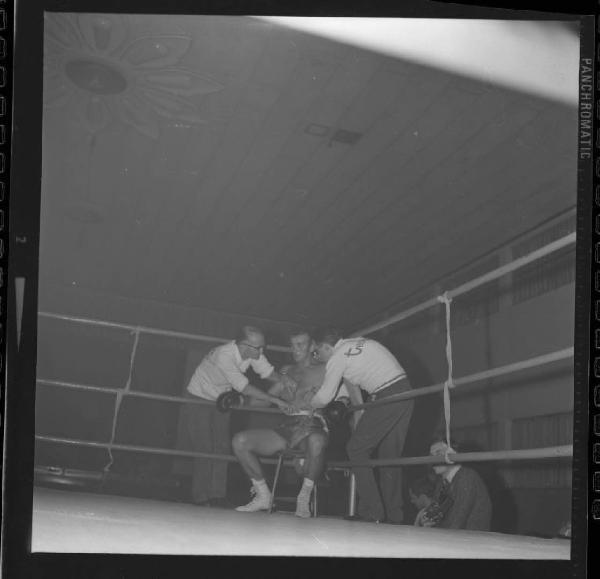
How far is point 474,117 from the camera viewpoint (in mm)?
2359

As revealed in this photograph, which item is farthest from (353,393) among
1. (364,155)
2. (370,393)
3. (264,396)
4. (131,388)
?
(131,388)

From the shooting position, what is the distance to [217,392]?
2.83 metres

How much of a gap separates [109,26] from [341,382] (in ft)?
4.91

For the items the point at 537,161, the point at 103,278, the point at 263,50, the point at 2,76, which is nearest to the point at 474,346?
the point at 537,161

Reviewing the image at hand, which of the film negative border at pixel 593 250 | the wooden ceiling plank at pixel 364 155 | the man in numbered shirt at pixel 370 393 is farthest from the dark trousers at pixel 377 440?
the film negative border at pixel 593 250

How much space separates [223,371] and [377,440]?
692 millimetres

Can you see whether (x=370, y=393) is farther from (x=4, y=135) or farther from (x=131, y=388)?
(x=131, y=388)

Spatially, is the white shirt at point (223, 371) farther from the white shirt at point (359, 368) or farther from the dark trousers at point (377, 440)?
the dark trousers at point (377, 440)

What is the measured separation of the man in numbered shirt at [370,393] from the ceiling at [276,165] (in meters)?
0.16

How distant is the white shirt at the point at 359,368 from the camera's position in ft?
8.18

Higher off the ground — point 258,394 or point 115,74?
point 115,74

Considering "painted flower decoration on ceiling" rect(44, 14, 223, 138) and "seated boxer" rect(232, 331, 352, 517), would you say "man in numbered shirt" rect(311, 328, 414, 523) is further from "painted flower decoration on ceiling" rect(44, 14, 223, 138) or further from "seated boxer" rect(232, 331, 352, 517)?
"painted flower decoration on ceiling" rect(44, 14, 223, 138)

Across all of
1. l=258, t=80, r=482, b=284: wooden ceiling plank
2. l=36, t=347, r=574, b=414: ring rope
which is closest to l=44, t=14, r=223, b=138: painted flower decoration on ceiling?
l=258, t=80, r=482, b=284: wooden ceiling plank

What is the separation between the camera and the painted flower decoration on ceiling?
6.15ft
